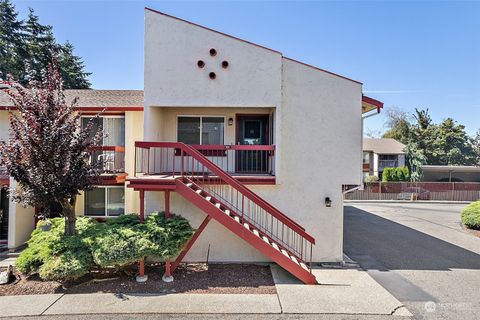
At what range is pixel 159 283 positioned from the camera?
6.25 metres

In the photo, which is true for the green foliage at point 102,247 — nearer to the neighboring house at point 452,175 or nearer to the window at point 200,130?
the window at point 200,130

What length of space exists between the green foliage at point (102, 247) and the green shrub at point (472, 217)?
13.2 m

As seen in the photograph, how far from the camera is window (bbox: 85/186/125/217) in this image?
944 centimetres

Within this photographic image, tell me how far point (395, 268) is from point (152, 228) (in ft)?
21.8

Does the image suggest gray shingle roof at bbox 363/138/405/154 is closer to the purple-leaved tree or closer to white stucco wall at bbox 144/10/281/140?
white stucco wall at bbox 144/10/281/140

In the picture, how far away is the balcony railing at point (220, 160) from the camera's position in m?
8.35

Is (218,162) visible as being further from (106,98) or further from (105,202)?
(106,98)

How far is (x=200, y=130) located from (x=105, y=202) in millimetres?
4212

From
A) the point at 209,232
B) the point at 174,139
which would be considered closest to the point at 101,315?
the point at 209,232

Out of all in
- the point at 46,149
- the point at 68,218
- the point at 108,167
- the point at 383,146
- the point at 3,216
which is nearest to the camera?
the point at 46,149

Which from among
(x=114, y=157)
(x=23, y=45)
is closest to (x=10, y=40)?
(x=23, y=45)

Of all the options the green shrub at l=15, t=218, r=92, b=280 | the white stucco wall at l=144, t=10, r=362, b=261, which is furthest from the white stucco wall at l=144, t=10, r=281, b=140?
the green shrub at l=15, t=218, r=92, b=280

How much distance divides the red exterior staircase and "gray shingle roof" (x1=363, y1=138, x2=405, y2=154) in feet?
93.8

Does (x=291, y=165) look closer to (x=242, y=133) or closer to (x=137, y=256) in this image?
(x=242, y=133)
